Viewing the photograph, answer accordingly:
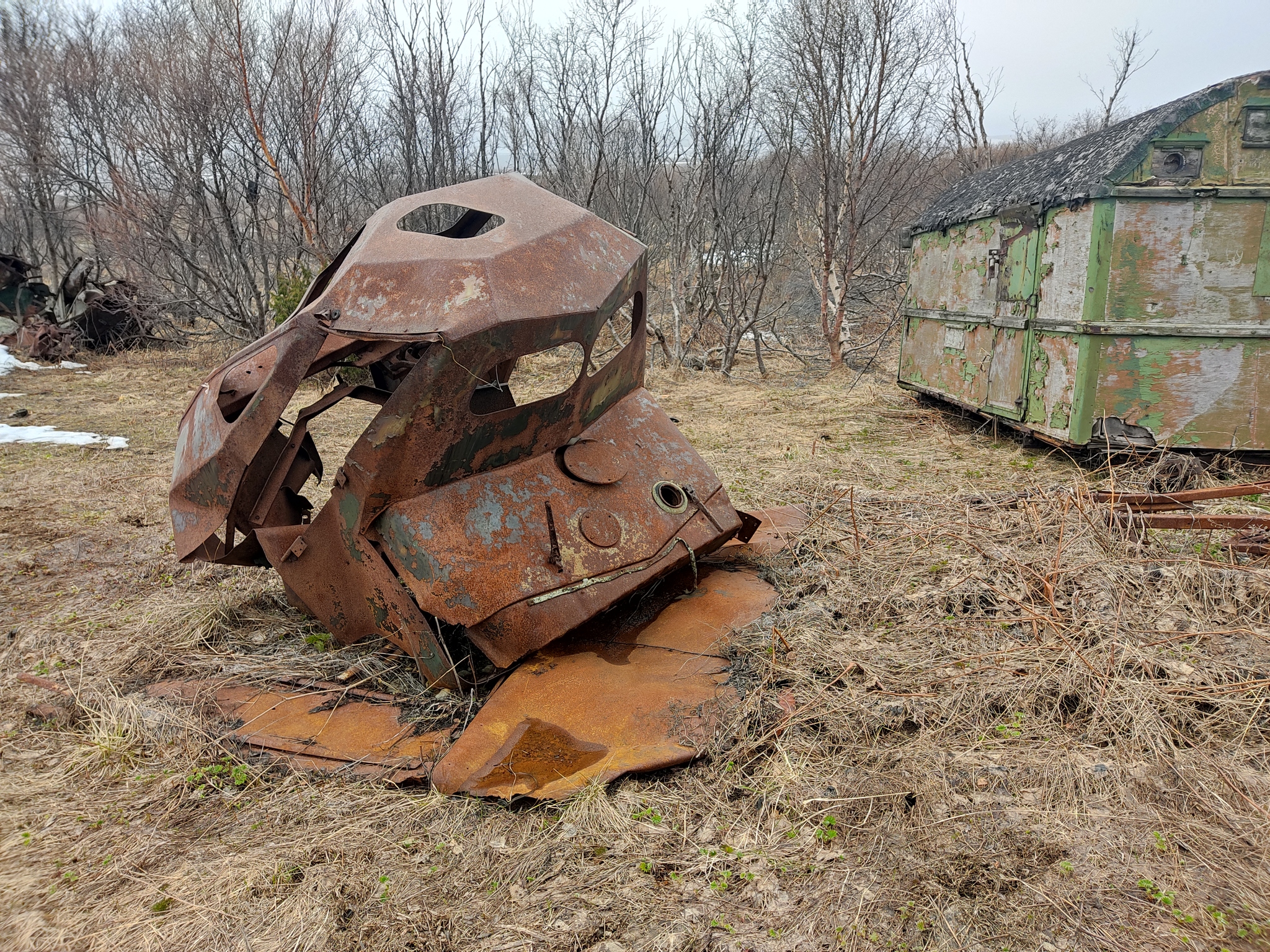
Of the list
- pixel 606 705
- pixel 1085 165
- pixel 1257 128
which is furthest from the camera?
pixel 1085 165

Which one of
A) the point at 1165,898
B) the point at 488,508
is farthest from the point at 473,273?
the point at 1165,898

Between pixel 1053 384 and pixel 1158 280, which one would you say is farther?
pixel 1053 384

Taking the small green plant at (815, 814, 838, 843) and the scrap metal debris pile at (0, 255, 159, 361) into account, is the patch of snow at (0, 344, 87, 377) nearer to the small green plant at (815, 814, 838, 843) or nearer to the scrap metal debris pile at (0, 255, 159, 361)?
the scrap metal debris pile at (0, 255, 159, 361)

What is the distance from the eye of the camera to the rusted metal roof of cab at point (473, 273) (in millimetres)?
2852

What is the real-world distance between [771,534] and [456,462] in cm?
202

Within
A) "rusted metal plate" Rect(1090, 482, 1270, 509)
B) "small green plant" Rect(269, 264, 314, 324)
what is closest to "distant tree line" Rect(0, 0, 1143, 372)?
"small green plant" Rect(269, 264, 314, 324)

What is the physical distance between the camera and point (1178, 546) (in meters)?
4.17

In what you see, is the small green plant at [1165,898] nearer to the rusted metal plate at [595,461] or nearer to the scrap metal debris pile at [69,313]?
the rusted metal plate at [595,461]

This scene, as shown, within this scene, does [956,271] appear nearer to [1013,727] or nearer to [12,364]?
[1013,727]

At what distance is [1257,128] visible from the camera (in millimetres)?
5680

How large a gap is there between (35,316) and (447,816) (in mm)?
15622

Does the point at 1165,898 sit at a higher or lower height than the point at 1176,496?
lower

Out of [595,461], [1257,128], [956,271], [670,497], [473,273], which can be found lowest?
[670,497]

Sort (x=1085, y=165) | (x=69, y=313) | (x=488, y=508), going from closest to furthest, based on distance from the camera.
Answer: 1. (x=488, y=508)
2. (x=1085, y=165)
3. (x=69, y=313)
